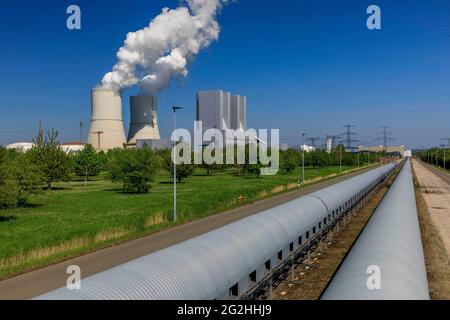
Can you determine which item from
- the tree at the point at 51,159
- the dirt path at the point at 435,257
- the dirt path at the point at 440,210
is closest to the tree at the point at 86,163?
the tree at the point at 51,159

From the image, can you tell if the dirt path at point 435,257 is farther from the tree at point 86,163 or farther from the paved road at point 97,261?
the tree at point 86,163

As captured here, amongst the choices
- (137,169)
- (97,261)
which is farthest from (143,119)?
(97,261)

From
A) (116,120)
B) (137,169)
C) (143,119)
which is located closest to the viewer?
(137,169)

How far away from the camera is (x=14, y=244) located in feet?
73.5

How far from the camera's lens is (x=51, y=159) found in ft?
174

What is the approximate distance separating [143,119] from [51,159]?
6773 cm

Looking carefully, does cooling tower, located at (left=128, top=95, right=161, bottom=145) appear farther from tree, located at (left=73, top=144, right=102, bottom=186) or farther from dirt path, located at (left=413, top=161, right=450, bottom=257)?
dirt path, located at (left=413, top=161, right=450, bottom=257)

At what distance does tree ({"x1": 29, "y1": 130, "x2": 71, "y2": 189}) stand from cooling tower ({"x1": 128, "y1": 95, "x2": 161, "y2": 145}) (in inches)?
2393

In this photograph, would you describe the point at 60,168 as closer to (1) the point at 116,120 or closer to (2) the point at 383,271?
(2) the point at 383,271

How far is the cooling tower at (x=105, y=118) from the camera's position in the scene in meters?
106

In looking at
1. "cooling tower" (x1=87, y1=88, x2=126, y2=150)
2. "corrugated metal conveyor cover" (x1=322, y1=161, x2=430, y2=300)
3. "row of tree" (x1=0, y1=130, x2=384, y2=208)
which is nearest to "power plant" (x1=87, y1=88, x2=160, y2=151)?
"cooling tower" (x1=87, y1=88, x2=126, y2=150)

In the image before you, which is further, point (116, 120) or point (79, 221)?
point (116, 120)
